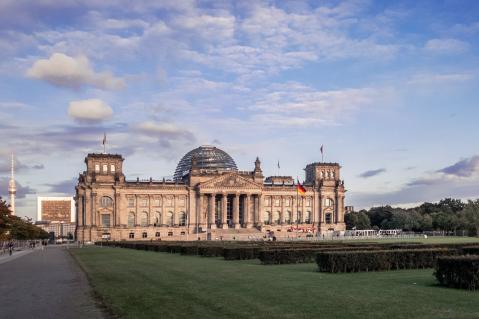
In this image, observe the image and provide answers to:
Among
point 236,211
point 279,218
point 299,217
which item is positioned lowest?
point 279,218

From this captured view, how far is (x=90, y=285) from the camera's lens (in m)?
28.8

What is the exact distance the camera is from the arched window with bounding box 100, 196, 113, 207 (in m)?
148

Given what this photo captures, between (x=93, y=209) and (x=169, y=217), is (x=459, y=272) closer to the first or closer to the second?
(x=93, y=209)

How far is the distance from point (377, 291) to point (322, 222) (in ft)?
486

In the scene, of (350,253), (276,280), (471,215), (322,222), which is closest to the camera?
(276,280)

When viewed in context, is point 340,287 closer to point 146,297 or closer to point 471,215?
point 146,297

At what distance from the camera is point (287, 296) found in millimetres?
21703

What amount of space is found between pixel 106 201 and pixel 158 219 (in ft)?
49.7

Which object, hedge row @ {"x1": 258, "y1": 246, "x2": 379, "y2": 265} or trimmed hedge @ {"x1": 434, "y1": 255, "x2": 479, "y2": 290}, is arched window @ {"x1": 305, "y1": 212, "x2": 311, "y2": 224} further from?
trimmed hedge @ {"x1": 434, "y1": 255, "x2": 479, "y2": 290}

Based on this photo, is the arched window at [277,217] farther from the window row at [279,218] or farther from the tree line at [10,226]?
the tree line at [10,226]

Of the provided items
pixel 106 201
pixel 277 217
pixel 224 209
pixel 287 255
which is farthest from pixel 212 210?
pixel 287 255

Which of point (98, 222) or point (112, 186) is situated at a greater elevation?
point (112, 186)

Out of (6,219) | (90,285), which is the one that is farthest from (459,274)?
(6,219)

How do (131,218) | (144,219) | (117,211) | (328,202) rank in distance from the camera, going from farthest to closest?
(328,202)
(144,219)
(131,218)
(117,211)
